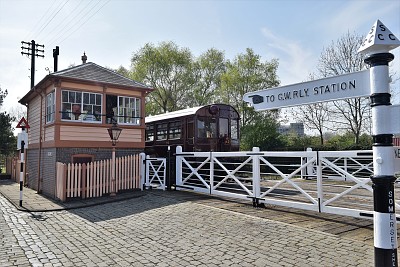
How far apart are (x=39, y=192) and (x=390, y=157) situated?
13.5 metres

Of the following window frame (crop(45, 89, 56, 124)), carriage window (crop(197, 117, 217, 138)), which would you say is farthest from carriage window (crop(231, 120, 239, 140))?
window frame (crop(45, 89, 56, 124))

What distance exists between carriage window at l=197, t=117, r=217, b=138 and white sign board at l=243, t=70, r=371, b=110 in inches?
408

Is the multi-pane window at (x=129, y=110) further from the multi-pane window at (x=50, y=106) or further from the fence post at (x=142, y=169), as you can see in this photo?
the multi-pane window at (x=50, y=106)

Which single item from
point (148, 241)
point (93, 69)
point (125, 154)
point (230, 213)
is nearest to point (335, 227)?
point (230, 213)

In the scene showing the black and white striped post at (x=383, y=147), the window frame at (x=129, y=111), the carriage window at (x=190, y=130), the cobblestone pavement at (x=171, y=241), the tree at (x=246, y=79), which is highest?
the tree at (x=246, y=79)

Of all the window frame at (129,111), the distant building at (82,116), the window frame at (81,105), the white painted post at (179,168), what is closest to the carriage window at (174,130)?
the distant building at (82,116)

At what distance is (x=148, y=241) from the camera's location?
5637mm

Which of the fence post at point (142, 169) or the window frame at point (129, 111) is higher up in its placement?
the window frame at point (129, 111)

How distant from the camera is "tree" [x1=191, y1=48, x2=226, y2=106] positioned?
110ft

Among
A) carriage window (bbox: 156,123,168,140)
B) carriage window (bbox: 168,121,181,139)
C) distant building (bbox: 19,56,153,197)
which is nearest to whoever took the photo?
distant building (bbox: 19,56,153,197)

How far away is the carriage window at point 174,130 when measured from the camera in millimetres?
14733

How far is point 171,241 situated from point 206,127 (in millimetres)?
9125

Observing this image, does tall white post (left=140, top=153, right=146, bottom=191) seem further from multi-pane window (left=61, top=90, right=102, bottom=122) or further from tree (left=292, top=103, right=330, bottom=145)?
tree (left=292, top=103, right=330, bottom=145)

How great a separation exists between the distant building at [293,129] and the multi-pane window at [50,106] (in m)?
20.9
